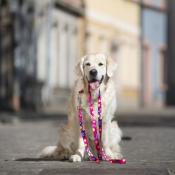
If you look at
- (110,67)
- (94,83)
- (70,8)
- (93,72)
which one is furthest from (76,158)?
(70,8)

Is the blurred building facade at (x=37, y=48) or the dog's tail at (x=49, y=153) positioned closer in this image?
the dog's tail at (x=49, y=153)

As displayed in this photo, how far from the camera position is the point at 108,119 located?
33.2 ft

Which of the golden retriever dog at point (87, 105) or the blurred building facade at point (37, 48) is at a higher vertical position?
the blurred building facade at point (37, 48)

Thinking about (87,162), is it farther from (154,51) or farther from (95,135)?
(154,51)

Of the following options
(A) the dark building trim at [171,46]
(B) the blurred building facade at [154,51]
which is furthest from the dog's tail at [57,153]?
(A) the dark building trim at [171,46]

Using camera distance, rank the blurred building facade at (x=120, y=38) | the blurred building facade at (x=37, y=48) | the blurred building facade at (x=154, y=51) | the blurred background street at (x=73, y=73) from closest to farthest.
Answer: the blurred background street at (x=73, y=73), the blurred building facade at (x=37, y=48), the blurred building facade at (x=120, y=38), the blurred building facade at (x=154, y=51)

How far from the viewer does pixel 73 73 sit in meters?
28.2

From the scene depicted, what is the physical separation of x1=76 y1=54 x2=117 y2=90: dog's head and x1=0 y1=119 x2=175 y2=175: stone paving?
89 centimetres

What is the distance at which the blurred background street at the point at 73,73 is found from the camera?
11352mm

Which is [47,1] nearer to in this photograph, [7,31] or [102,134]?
[7,31]

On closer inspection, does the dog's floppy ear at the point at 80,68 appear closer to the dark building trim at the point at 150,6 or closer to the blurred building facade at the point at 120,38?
the blurred building facade at the point at 120,38

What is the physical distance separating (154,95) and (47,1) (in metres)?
14.4

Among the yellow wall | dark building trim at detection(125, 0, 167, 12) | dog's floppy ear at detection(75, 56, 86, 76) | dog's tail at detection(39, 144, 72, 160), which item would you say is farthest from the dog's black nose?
dark building trim at detection(125, 0, 167, 12)

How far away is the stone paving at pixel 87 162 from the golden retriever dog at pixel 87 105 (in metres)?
0.23
